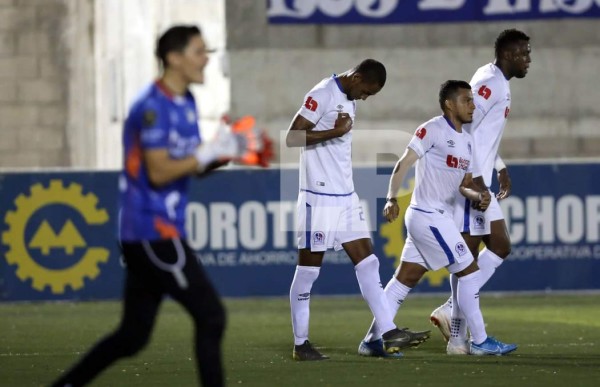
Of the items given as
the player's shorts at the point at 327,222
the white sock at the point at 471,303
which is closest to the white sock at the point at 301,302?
the player's shorts at the point at 327,222

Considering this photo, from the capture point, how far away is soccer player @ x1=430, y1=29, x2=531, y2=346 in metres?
10.7

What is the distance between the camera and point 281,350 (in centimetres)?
1095

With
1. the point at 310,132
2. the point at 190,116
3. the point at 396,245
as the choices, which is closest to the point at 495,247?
the point at 310,132

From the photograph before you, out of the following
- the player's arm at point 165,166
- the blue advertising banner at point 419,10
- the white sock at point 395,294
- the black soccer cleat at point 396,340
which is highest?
the blue advertising banner at point 419,10

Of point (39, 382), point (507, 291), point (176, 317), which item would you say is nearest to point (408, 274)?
point (39, 382)

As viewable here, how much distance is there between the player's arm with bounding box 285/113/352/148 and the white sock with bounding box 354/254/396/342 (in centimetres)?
88

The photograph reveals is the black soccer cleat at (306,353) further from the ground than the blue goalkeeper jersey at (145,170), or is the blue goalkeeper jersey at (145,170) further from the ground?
the blue goalkeeper jersey at (145,170)

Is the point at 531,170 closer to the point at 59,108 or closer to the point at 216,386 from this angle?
the point at 216,386

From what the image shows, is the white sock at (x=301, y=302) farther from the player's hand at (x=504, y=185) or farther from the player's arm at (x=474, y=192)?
the player's hand at (x=504, y=185)

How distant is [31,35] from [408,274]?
20.7m

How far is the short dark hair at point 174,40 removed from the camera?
7.00 meters

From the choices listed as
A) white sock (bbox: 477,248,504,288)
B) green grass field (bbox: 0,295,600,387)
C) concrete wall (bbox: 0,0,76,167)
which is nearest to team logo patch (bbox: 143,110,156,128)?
green grass field (bbox: 0,295,600,387)

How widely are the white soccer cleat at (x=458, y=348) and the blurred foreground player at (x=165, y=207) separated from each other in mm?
3820

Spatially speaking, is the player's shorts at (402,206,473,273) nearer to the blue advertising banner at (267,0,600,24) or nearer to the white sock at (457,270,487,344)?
the white sock at (457,270,487,344)
